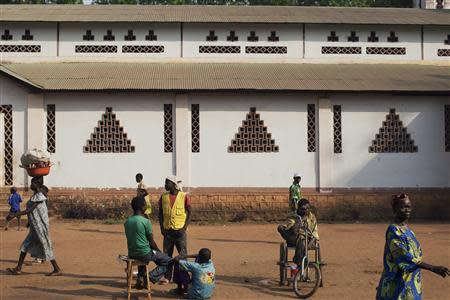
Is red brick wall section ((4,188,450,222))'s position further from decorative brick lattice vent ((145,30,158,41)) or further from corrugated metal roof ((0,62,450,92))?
decorative brick lattice vent ((145,30,158,41))

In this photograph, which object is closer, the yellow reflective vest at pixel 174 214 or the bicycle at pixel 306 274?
the bicycle at pixel 306 274

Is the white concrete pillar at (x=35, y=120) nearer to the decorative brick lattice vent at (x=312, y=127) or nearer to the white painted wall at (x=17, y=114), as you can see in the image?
the white painted wall at (x=17, y=114)

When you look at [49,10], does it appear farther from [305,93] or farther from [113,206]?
[305,93]

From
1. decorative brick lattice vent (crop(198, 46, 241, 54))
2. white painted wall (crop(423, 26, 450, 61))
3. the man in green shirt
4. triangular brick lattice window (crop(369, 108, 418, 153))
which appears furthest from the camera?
white painted wall (crop(423, 26, 450, 61))

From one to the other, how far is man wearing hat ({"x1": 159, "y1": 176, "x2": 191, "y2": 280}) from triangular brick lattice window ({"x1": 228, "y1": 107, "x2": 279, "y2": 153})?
27.4 ft

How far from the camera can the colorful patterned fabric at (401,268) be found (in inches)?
192

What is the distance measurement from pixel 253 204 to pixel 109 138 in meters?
4.83

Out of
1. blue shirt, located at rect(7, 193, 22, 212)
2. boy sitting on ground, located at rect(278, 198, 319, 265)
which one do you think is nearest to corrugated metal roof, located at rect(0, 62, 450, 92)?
blue shirt, located at rect(7, 193, 22, 212)

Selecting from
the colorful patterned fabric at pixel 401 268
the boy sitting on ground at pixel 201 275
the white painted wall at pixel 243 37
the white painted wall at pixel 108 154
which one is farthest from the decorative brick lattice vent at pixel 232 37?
the colorful patterned fabric at pixel 401 268

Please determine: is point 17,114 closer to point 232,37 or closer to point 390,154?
point 232,37

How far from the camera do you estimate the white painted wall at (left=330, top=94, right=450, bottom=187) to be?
678 inches

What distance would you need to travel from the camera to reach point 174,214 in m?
8.68

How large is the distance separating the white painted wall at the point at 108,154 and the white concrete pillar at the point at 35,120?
0.98 feet

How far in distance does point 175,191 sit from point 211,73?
9319mm
